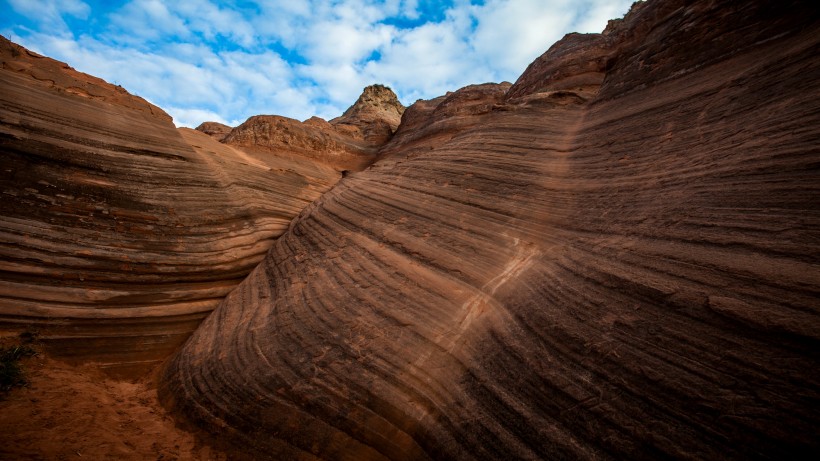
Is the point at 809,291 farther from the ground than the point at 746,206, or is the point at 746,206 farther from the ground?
the point at 746,206

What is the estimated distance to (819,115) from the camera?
2.91m

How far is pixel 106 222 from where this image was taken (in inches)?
232

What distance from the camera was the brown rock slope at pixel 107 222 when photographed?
5.07 m

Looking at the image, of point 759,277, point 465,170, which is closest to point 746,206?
point 759,277

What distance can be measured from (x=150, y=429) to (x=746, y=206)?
7097mm

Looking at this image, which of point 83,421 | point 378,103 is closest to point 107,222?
point 83,421

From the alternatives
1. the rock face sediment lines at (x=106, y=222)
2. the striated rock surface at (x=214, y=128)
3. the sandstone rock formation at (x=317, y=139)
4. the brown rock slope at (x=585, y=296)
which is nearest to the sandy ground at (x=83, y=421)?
the brown rock slope at (x=585, y=296)

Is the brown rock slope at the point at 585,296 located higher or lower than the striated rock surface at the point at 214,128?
lower

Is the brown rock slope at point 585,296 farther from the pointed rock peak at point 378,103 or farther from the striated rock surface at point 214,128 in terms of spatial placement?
the pointed rock peak at point 378,103

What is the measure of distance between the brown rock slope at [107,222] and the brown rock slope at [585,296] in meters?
1.04

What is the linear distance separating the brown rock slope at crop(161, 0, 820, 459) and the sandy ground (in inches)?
14.2

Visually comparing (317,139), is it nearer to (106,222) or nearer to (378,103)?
(106,222)

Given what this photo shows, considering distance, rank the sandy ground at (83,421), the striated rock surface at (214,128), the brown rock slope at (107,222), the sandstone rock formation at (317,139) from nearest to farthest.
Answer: the sandy ground at (83,421), the brown rock slope at (107,222), the sandstone rock formation at (317,139), the striated rock surface at (214,128)

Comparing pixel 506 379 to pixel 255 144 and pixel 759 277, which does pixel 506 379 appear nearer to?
pixel 759 277
